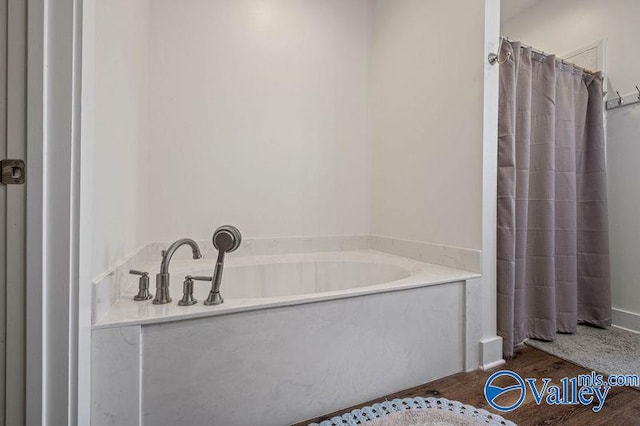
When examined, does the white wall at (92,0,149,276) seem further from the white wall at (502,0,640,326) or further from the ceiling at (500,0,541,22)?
the white wall at (502,0,640,326)

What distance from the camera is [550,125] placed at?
6.07 ft

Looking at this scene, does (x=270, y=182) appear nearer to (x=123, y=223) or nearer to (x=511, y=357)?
(x=123, y=223)

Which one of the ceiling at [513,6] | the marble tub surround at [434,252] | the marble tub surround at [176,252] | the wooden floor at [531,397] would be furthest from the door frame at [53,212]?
the ceiling at [513,6]

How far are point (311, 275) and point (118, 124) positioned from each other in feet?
4.47

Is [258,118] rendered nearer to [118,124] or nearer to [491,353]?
[118,124]

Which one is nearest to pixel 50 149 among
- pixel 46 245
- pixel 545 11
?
pixel 46 245

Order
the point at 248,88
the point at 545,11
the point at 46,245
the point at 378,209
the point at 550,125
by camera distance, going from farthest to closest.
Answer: the point at 545,11, the point at 378,209, the point at 248,88, the point at 550,125, the point at 46,245

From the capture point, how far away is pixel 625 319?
2078 millimetres

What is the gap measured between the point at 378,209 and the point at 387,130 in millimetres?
607

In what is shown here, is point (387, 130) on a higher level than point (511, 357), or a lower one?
higher

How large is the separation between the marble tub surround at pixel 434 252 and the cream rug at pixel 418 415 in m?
0.67

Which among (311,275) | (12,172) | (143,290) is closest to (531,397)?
(311,275)

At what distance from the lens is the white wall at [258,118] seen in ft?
6.15

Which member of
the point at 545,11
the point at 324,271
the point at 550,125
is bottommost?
the point at 324,271
